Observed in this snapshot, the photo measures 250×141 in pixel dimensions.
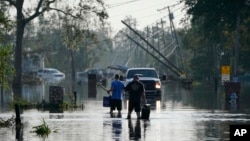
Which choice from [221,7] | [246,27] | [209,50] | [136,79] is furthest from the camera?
[209,50]

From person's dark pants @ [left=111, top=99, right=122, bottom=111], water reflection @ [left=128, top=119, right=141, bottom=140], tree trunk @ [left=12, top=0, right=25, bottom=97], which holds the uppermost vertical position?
tree trunk @ [left=12, top=0, right=25, bottom=97]

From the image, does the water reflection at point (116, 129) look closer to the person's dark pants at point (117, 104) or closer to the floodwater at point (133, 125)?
the floodwater at point (133, 125)

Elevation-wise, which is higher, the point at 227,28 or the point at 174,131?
the point at 227,28

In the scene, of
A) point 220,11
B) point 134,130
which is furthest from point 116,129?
point 220,11

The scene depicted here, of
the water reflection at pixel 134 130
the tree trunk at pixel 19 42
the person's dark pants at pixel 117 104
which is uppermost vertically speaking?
the tree trunk at pixel 19 42

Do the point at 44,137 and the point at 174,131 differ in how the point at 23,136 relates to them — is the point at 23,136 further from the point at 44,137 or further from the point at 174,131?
the point at 174,131

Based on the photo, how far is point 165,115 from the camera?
35.1m

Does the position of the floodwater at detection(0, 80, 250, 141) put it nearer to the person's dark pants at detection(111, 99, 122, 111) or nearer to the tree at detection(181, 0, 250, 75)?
the person's dark pants at detection(111, 99, 122, 111)

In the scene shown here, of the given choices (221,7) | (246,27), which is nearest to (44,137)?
(221,7)

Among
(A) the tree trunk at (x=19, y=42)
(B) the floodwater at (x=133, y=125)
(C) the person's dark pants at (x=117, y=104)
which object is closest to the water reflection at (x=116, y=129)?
(B) the floodwater at (x=133, y=125)

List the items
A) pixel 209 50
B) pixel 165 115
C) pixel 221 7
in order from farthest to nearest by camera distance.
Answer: pixel 209 50 → pixel 221 7 → pixel 165 115

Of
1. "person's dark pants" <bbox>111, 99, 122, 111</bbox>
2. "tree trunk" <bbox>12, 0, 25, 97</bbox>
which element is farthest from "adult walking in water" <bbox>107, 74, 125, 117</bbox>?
"tree trunk" <bbox>12, 0, 25, 97</bbox>

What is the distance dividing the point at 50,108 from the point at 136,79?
8380 mm

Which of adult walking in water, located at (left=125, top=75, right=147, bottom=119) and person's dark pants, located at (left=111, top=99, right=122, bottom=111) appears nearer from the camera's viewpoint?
adult walking in water, located at (left=125, top=75, right=147, bottom=119)
